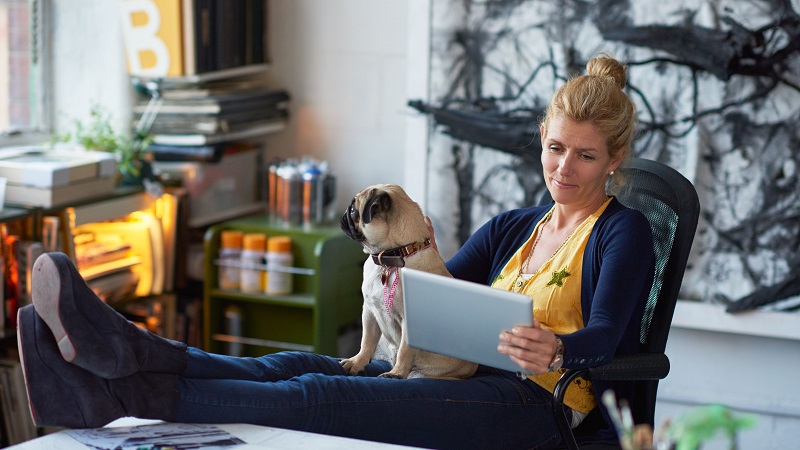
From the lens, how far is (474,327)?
146 centimetres

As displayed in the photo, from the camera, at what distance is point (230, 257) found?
309cm

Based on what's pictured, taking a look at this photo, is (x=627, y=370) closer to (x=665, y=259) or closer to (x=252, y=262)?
(x=665, y=259)

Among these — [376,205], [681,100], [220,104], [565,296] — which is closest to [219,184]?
[220,104]

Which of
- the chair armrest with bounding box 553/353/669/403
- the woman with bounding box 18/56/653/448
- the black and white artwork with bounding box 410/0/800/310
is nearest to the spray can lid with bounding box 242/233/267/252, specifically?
the black and white artwork with bounding box 410/0/800/310

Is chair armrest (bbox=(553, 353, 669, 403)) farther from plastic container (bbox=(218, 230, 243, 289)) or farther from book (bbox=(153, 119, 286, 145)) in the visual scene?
book (bbox=(153, 119, 286, 145))

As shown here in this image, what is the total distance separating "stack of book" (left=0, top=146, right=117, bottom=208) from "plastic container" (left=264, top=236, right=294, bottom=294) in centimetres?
53

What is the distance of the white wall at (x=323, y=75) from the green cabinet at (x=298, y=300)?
0.36 m

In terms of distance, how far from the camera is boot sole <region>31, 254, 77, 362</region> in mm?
1448

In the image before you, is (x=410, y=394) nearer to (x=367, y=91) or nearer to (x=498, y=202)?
(x=498, y=202)

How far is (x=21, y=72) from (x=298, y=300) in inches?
46.4

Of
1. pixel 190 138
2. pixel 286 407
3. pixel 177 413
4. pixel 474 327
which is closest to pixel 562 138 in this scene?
pixel 474 327

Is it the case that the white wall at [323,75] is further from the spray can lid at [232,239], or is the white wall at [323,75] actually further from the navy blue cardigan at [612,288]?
the navy blue cardigan at [612,288]

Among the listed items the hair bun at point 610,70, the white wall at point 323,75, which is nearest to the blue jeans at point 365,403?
the hair bun at point 610,70

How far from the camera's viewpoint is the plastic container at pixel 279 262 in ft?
9.91
